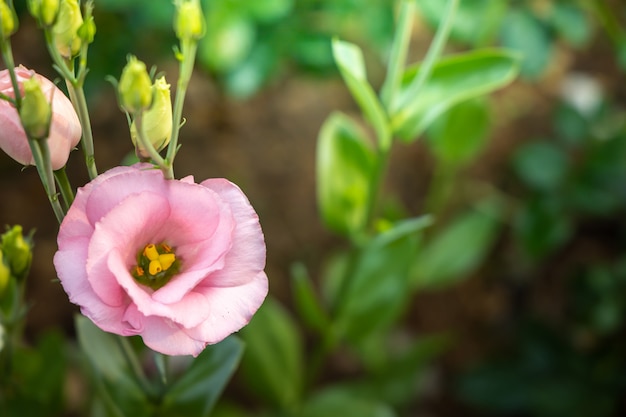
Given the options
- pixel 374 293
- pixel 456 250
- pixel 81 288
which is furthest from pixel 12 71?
pixel 456 250

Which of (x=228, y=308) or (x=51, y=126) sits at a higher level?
(x=51, y=126)

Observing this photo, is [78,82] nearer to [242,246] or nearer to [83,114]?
[83,114]

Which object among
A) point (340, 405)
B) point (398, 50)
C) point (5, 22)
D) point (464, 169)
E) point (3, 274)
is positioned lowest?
point (340, 405)

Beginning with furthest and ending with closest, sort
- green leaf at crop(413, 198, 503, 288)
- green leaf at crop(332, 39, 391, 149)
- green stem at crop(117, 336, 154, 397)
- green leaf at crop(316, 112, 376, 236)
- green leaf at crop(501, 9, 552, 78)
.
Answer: green leaf at crop(413, 198, 503, 288)
green leaf at crop(501, 9, 552, 78)
green leaf at crop(316, 112, 376, 236)
green leaf at crop(332, 39, 391, 149)
green stem at crop(117, 336, 154, 397)

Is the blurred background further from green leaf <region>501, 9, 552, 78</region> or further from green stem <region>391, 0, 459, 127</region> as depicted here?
green stem <region>391, 0, 459, 127</region>

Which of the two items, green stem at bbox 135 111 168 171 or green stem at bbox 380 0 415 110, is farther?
green stem at bbox 380 0 415 110

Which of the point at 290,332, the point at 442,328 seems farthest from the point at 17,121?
the point at 442,328

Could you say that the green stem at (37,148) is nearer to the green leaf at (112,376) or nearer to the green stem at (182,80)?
the green stem at (182,80)

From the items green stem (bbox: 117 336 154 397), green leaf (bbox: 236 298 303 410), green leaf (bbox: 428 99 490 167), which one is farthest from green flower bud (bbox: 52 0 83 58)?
green leaf (bbox: 428 99 490 167)
